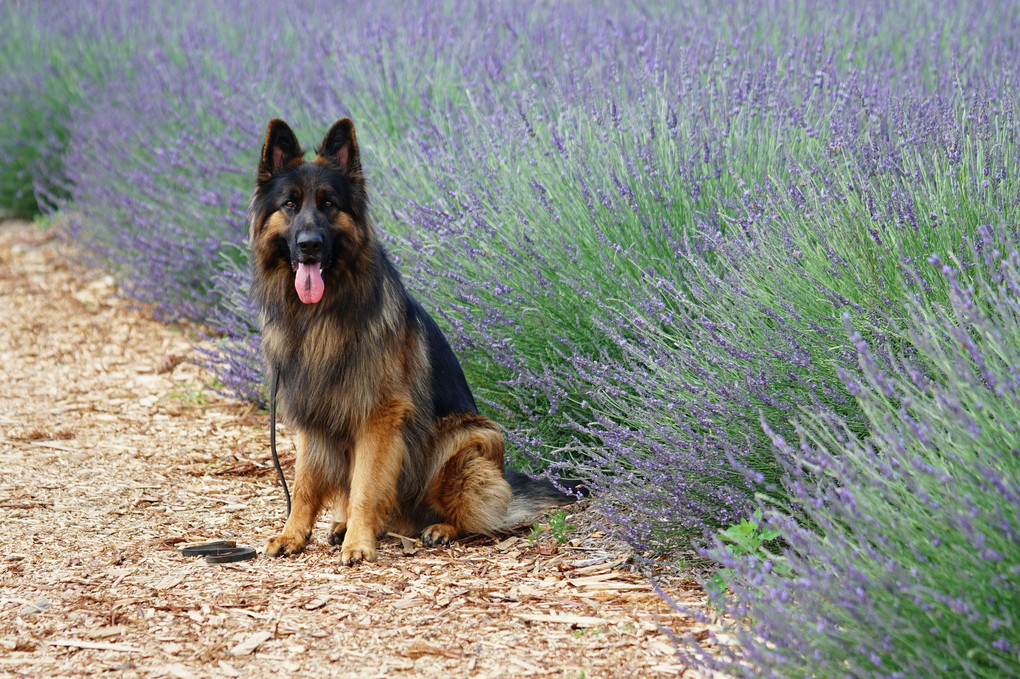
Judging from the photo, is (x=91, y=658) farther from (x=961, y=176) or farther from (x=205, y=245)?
(x=205, y=245)

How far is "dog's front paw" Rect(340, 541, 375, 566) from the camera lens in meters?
3.39

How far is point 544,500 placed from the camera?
3777 mm

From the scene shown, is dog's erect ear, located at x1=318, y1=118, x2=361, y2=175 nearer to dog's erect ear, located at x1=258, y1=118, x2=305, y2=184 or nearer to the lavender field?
dog's erect ear, located at x1=258, y1=118, x2=305, y2=184

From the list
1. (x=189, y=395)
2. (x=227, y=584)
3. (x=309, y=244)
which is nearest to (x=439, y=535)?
(x=227, y=584)

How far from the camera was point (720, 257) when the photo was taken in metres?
3.29

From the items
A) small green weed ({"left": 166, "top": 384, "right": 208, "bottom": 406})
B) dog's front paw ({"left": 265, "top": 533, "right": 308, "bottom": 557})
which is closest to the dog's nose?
dog's front paw ({"left": 265, "top": 533, "right": 308, "bottom": 557})

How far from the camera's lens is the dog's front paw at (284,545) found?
3.46 m

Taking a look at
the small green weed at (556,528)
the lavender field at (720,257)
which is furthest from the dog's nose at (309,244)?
the small green weed at (556,528)

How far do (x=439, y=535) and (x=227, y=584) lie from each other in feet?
2.84

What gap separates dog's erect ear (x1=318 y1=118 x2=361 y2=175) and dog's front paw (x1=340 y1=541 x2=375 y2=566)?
1327 mm

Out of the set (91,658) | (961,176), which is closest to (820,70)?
(961,176)

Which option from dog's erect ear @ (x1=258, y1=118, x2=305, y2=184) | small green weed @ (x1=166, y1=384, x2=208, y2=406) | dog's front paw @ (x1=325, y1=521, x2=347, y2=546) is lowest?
dog's front paw @ (x1=325, y1=521, x2=347, y2=546)

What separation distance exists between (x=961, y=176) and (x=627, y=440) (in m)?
1.33

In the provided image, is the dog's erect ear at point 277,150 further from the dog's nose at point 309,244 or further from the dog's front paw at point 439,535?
the dog's front paw at point 439,535
